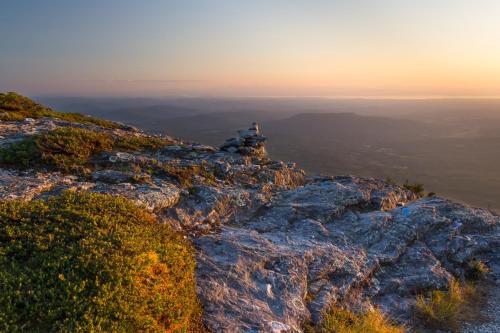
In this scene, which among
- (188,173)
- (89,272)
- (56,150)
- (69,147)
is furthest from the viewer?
(188,173)

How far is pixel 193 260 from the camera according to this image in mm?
8977

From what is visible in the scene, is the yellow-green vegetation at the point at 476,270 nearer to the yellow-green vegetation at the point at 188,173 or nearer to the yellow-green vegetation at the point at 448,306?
the yellow-green vegetation at the point at 448,306

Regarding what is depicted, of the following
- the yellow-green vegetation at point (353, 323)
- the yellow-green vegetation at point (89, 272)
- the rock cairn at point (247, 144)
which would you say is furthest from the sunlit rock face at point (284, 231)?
the rock cairn at point (247, 144)

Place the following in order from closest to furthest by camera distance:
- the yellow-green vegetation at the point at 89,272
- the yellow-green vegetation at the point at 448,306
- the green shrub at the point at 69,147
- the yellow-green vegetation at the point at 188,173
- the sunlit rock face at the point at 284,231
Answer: the yellow-green vegetation at the point at 89,272 → the sunlit rock face at the point at 284,231 → the yellow-green vegetation at the point at 448,306 → the green shrub at the point at 69,147 → the yellow-green vegetation at the point at 188,173

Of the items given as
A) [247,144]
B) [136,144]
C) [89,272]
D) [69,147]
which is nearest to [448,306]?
[89,272]

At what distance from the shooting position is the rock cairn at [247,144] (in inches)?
880

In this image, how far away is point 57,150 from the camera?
1446 centimetres

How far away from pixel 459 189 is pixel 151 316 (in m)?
139

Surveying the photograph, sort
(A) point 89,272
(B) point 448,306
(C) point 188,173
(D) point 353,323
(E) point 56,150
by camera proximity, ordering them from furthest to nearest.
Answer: (C) point 188,173 → (E) point 56,150 → (B) point 448,306 → (D) point 353,323 → (A) point 89,272

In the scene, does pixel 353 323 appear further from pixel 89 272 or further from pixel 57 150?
pixel 57 150

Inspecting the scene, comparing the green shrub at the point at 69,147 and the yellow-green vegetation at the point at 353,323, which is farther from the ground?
the green shrub at the point at 69,147

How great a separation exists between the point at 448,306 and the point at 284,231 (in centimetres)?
594

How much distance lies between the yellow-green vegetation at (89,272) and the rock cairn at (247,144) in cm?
1347

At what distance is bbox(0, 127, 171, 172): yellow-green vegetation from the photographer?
13297mm
